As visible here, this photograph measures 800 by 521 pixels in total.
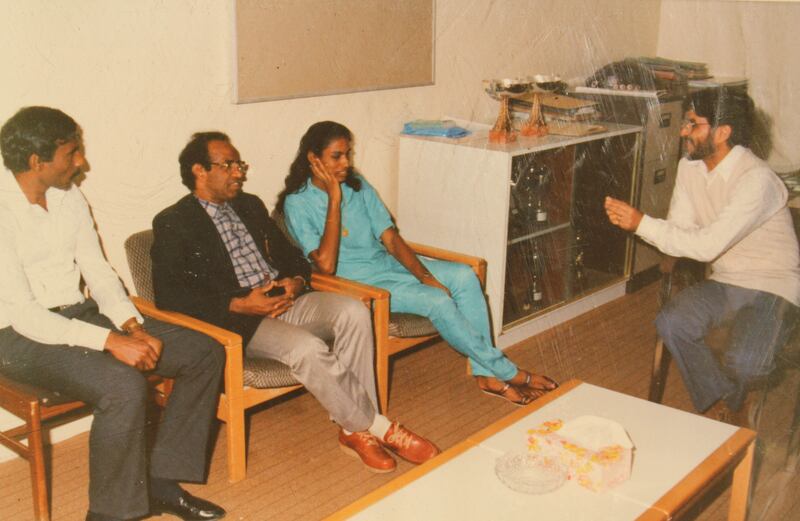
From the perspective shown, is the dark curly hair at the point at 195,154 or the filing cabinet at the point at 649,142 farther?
the filing cabinet at the point at 649,142

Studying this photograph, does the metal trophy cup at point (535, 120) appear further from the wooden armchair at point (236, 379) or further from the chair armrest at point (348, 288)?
the wooden armchair at point (236, 379)

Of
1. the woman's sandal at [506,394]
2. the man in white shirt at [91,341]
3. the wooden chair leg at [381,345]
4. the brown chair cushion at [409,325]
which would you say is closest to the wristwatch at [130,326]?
the man in white shirt at [91,341]

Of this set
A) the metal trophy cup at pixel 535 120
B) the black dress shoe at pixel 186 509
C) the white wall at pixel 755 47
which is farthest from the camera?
the white wall at pixel 755 47

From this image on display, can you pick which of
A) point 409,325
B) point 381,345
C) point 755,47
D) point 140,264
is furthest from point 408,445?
point 755,47

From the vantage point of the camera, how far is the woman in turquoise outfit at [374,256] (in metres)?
2.97

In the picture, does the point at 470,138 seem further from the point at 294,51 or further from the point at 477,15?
the point at 294,51

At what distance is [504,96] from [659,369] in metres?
1.46

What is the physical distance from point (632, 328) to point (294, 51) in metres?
2.17

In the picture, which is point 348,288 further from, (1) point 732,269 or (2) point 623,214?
(1) point 732,269

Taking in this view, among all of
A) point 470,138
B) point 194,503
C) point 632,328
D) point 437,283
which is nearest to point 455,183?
point 470,138

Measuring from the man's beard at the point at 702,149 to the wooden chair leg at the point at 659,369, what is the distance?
2.30 feet

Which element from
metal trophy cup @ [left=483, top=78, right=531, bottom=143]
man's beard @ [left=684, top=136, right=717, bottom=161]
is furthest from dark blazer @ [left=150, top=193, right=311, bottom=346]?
man's beard @ [left=684, top=136, right=717, bottom=161]

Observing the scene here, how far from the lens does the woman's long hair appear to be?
9.77ft

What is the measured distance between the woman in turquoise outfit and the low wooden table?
2.57ft
